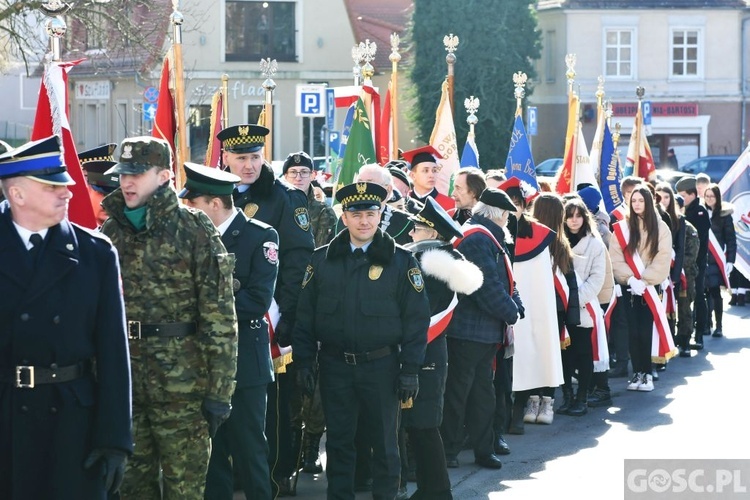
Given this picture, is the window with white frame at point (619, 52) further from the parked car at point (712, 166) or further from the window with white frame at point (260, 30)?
the window with white frame at point (260, 30)

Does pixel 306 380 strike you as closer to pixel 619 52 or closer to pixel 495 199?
pixel 495 199

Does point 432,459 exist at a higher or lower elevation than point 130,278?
lower

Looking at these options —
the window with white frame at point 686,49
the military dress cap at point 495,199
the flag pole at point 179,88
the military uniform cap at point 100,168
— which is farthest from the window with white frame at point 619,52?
the military uniform cap at point 100,168

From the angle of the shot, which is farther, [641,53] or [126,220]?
[641,53]

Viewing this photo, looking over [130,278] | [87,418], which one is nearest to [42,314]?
[87,418]

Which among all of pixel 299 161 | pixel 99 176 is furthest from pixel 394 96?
pixel 99 176

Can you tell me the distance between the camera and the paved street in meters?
9.44

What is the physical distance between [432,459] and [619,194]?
1090cm

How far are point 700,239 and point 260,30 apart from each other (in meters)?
32.0

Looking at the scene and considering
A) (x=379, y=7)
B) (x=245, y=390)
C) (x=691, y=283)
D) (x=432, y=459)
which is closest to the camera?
(x=245, y=390)

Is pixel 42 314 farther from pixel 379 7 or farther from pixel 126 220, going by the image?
pixel 379 7

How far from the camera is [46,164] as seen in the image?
5.62m

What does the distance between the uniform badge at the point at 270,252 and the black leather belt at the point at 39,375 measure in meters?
2.11

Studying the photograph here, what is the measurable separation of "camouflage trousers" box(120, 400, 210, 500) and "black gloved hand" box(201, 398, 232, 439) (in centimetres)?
5
